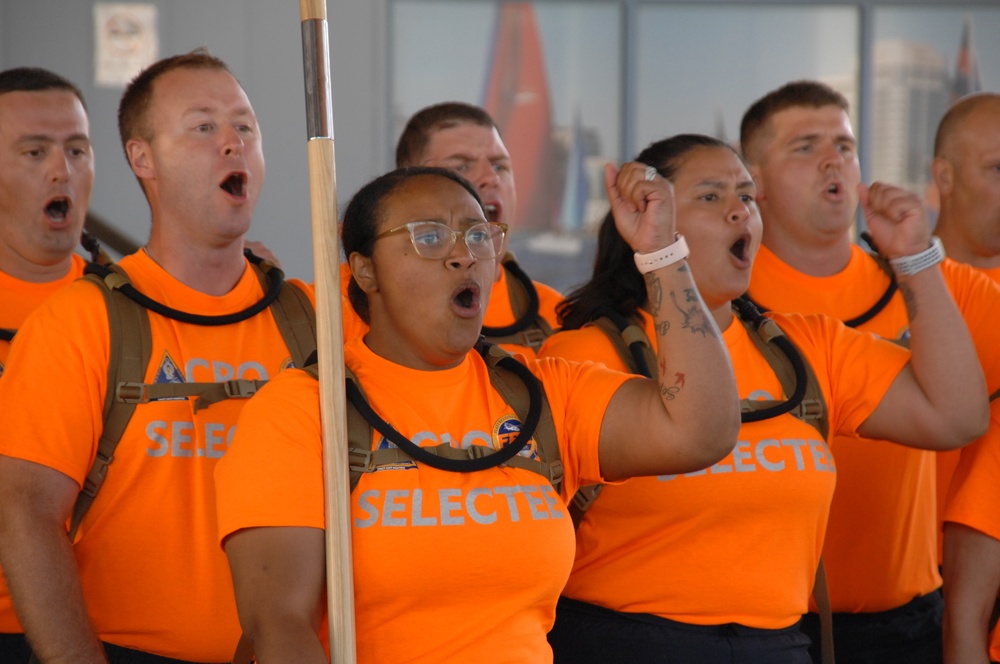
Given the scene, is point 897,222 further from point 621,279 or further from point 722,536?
point 722,536

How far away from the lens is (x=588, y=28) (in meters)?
6.43

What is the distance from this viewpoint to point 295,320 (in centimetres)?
239

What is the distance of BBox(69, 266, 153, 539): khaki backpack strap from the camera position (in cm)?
212

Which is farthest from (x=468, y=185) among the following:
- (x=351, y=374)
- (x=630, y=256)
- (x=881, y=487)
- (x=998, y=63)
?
(x=998, y=63)

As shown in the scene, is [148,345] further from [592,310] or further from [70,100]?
[70,100]

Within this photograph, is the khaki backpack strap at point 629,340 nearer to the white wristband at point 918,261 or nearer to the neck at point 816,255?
the white wristband at point 918,261

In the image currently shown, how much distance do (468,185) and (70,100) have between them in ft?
4.44

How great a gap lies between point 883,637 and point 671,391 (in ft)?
3.47

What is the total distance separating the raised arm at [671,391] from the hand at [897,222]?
2.05 ft

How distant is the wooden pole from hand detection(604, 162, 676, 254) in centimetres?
56

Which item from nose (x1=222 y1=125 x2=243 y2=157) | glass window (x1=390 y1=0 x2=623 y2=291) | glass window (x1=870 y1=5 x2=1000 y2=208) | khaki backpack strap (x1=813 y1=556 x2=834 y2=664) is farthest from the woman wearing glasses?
glass window (x1=870 y1=5 x2=1000 y2=208)

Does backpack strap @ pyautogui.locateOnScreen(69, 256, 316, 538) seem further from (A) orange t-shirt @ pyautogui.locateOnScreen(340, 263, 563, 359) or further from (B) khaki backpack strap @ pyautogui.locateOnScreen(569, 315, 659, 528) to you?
(A) orange t-shirt @ pyautogui.locateOnScreen(340, 263, 563, 359)

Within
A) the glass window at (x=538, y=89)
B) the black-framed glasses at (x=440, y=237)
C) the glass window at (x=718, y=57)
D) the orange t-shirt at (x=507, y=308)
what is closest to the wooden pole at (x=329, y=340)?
the black-framed glasses at (x=440, y=237)

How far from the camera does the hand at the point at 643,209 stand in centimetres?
209
